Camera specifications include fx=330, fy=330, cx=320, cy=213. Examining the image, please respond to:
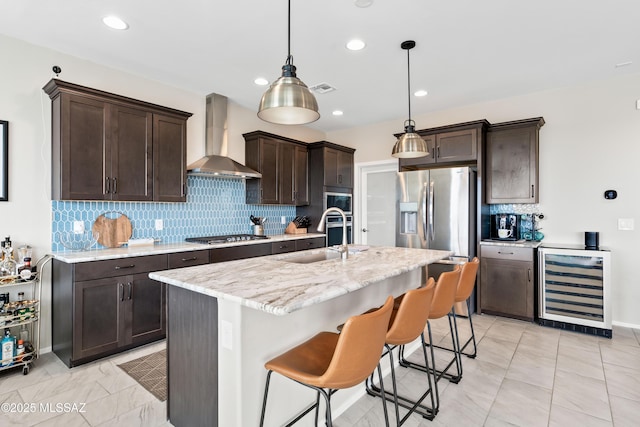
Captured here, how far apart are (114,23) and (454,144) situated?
3.88 meters

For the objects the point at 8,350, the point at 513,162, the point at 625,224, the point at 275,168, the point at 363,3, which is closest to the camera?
the point at 363,3

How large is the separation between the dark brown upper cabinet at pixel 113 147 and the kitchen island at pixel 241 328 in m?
1.75

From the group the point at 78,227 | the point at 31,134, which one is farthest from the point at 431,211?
the point at 31,134

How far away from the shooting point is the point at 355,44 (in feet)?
9.73

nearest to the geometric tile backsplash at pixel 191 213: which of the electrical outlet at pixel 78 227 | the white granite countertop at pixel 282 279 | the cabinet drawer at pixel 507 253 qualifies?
the electrical outlet at pixel 78 227

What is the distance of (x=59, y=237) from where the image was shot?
3.07 metres

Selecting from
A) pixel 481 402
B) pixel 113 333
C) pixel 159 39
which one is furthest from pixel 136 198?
pixel 481 402

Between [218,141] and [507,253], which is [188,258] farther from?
[507,253]

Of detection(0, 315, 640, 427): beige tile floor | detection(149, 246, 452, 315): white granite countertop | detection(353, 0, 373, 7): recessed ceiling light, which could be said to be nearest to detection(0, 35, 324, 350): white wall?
detection(0, 315, 640, 427): beige tile floor

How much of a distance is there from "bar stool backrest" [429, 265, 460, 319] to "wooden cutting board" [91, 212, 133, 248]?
123 inches

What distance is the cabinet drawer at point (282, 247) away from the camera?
14.2 ft

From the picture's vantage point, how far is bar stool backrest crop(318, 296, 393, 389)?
1.34 meters

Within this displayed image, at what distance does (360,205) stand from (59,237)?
431 centimetres

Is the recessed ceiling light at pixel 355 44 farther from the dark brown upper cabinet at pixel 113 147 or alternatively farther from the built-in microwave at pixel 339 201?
the built-in microwave at pixel 339 201
